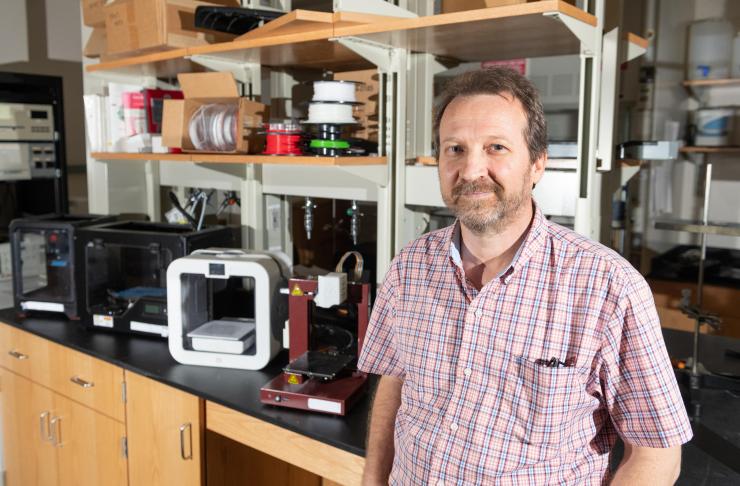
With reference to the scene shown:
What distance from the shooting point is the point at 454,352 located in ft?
3.88

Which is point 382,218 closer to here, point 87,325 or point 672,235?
point 87,325

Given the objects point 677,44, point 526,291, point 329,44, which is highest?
point 677,44

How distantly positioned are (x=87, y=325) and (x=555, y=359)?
1892mm

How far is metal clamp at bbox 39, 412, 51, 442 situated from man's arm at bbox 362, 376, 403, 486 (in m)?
1.61

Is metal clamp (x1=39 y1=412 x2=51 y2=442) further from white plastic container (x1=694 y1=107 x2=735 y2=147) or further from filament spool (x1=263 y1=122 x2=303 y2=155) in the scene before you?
white plastic container (x1=694 y1=107 x2=735 y2=147)

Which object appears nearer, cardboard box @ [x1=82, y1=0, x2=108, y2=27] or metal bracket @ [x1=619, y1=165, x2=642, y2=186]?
metal bracket @ [x1=619, y1=165, x2=642, y2=186]

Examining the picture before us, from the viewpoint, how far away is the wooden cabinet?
86.2 inches

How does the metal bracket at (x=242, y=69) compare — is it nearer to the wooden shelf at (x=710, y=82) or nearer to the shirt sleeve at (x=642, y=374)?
the shirt sleeve at (x=642, y=374)

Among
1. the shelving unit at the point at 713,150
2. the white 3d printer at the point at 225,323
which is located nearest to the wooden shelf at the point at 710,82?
the shelving unit at the point at 713,150

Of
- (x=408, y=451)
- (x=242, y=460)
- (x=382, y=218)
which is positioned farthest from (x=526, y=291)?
(x=242, y=460)

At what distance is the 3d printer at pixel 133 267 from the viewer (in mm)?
2268

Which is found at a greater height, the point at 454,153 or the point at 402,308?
the point at 454,153

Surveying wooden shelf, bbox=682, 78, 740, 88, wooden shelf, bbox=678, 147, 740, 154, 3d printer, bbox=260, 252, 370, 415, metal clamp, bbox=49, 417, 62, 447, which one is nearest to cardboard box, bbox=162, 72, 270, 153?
3d printer, bbox=260, 252, 370, 415

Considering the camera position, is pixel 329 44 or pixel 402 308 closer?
pixel 402 308
